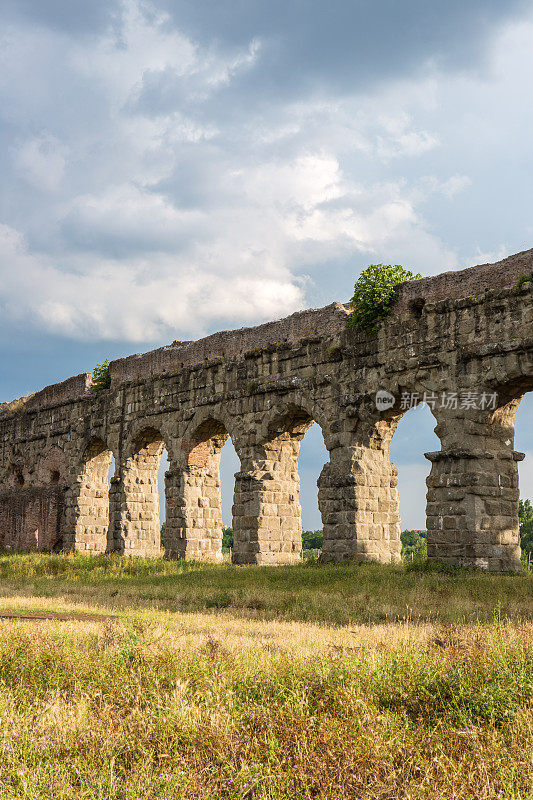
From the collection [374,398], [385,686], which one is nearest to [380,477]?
[374,398]

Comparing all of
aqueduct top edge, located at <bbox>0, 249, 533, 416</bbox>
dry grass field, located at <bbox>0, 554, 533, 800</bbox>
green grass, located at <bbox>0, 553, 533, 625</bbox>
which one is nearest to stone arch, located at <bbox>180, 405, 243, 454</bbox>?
aqueduct top edge, located at <bbox>0, 249, 533, 416</bbox>

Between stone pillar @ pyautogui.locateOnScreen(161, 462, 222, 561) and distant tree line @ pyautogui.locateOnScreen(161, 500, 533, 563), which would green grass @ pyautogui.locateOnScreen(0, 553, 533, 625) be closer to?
stone pillar @ pyautogui.locateOnScreen(161, 462, 222, 561)

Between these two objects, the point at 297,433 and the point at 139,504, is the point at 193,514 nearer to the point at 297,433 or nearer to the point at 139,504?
the point at 139,504

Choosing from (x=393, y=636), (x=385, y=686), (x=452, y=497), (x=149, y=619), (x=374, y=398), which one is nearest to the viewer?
(x=385, y=686)

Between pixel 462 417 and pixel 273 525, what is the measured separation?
6250 mm

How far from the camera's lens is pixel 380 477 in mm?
18422

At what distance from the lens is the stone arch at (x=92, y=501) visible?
26625 millimetres

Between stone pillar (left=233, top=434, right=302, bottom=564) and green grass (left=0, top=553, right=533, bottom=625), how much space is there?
114 centimetres

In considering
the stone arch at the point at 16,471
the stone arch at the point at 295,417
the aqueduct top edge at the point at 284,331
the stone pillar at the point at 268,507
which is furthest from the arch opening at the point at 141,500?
the stone arch at the point at 16,471

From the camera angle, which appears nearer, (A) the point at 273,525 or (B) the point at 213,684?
(B) the point at 213,684

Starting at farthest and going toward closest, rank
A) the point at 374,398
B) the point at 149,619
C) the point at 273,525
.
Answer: the point at 273,525 < the point at 374,398 < the point at 149,619

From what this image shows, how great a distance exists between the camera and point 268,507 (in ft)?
65.5

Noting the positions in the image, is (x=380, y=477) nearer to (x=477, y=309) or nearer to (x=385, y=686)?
(x=477, y=309)

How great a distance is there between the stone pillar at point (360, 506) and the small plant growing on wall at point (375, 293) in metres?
3.11
